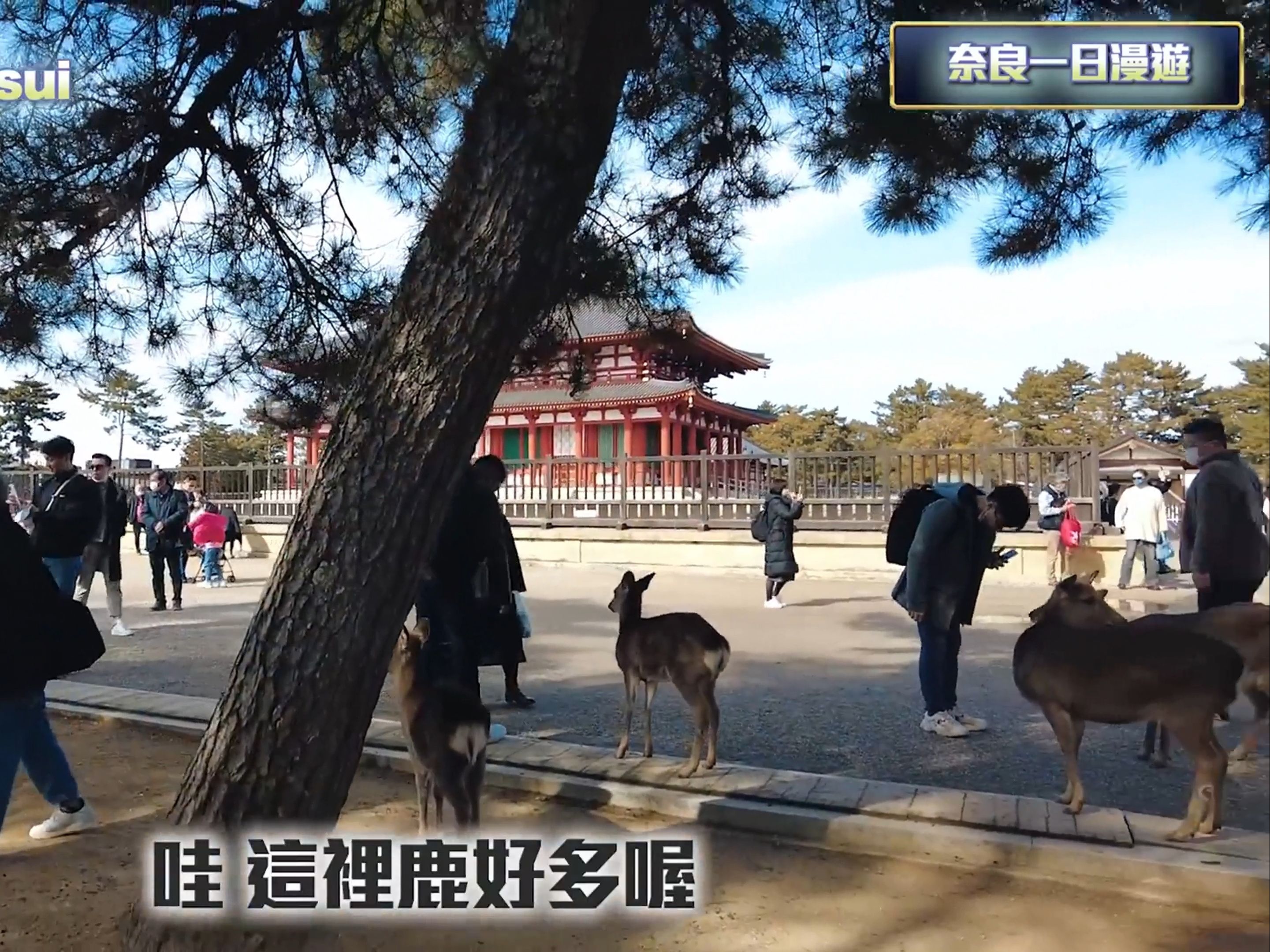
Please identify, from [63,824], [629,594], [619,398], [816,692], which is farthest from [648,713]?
[619,398]

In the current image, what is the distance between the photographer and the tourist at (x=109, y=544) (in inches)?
308

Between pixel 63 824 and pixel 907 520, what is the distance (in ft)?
13.9

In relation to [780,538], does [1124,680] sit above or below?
below

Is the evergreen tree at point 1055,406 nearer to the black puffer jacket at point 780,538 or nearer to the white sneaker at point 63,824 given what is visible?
the black puffer jacket at point 780,538

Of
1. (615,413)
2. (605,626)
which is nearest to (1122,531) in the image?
(605,626)

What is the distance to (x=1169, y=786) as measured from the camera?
409 centimetres

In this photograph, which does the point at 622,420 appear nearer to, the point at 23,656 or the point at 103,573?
the point at 103,573

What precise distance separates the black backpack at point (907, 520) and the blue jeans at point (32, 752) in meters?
4.06

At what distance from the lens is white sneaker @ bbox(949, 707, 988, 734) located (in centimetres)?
515

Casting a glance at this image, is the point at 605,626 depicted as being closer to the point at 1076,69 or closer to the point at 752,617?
the point at 752,617

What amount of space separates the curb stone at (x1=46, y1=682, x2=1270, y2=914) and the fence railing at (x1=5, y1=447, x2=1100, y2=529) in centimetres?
952

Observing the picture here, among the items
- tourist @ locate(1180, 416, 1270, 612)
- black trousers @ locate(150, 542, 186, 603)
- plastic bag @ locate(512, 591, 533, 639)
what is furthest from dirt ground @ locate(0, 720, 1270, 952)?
black trousers @ locate(150, 542, 186, 603)

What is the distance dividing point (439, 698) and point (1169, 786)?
3151 mm

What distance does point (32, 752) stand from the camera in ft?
11.7
